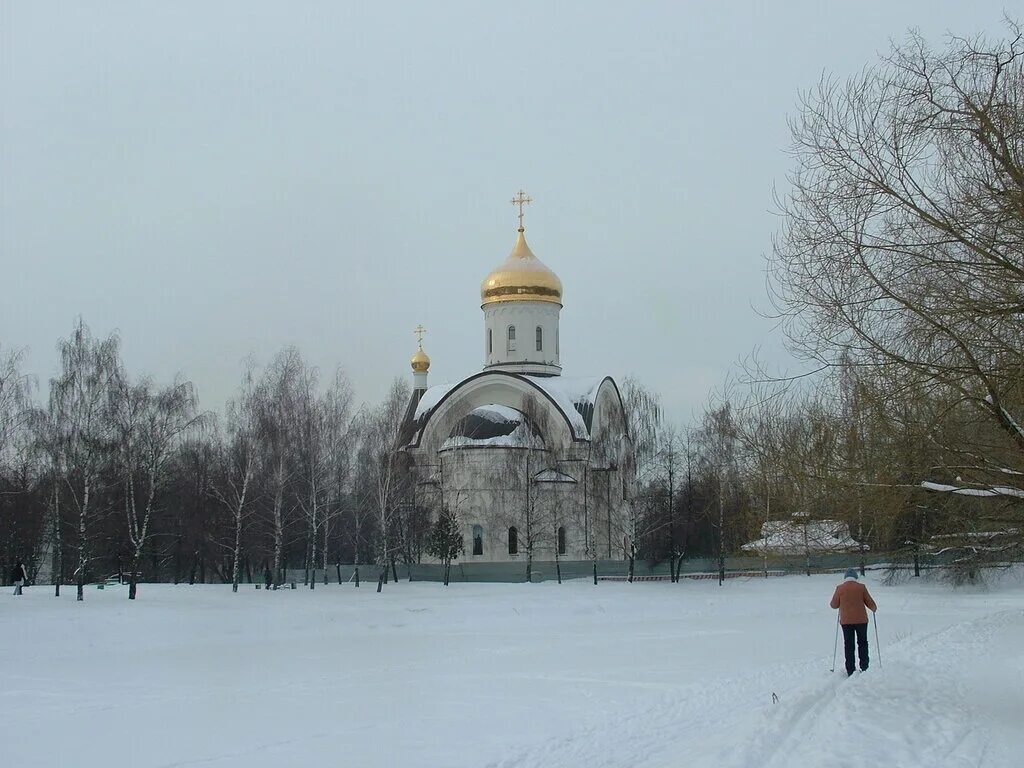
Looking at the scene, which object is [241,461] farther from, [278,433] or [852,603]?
[852,603]

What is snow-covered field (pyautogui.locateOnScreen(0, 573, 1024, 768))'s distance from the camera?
→ 24.8 ft

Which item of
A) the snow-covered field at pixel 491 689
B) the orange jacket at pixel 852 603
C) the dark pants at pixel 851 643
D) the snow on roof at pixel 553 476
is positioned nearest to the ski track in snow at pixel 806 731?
the snow-covered field at pixel 491 689

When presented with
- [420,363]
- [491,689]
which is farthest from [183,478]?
[491,689]

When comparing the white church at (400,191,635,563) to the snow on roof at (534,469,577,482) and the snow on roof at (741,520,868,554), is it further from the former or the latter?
the snow on roof at (741,520,868,554)

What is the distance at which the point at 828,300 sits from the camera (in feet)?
28.1

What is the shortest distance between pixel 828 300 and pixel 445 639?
35.5ft

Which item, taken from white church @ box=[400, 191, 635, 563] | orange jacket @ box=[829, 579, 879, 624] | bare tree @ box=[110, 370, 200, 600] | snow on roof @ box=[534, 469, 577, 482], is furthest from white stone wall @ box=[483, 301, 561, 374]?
orange jacket @ box=[829, 579, 879, 624]

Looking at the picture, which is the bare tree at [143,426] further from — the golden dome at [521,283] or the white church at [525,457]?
the golden dome at [521,283]

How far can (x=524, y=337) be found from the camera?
42.1 meters

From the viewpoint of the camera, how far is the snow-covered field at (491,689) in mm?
7574

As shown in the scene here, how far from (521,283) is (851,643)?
31.3 m

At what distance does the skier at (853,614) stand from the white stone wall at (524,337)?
30610mm

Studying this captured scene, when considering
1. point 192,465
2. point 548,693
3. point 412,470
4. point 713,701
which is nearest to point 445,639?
point 548,693

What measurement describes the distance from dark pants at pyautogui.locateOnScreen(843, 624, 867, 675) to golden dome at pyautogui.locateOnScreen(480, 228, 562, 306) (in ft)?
101
